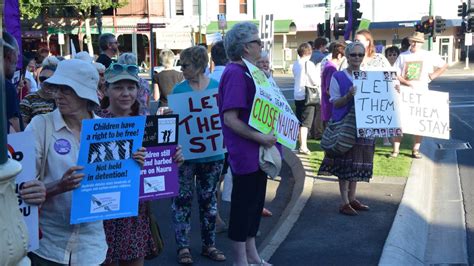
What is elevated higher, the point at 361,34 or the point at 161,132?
the point at 361,34

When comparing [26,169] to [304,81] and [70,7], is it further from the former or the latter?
[70,7]

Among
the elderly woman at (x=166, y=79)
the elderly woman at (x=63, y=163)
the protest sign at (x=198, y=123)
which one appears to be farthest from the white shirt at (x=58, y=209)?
the elderly woman at (x=166, y=79)

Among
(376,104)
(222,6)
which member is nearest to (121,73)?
(376,104)

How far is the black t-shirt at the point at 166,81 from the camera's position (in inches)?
328

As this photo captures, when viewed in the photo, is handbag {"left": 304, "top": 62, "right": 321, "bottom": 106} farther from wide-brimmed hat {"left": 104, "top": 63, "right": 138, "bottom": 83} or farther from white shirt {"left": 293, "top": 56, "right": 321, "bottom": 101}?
wide-brimmed hat {"left": 104, "top": 63, "right": 138, "bottom": 83}

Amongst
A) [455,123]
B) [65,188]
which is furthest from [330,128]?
[455,123]

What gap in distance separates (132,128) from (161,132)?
2.05ft

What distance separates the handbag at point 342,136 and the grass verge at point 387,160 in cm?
206

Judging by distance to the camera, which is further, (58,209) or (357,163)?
(357,163)

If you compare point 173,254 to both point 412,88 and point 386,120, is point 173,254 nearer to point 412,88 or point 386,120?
point 386,120

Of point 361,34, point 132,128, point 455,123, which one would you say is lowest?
point 455,123

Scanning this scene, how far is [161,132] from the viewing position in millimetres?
4008

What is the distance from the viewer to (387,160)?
9.41 m

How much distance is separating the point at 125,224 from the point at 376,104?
381 centimetres
